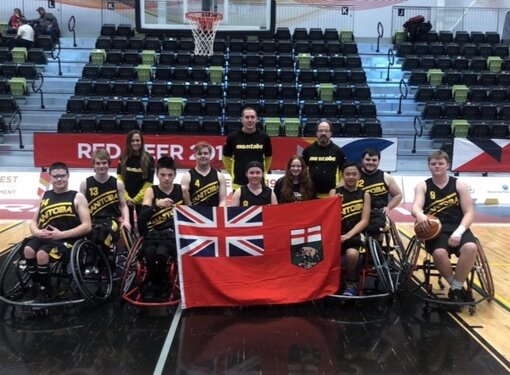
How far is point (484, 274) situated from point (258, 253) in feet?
6.19

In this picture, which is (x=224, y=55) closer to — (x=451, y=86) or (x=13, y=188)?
(x=451, y=86)

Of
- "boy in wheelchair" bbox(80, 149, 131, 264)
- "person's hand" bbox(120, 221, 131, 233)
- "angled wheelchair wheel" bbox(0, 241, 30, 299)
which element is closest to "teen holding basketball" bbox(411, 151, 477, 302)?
"person's hand" bbox(120, 221, 131, 233)

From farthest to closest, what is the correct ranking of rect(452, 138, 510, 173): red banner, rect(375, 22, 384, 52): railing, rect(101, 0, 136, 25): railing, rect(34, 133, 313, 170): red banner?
rect(101, 0, 136, 25): railing
rect(375, 22, 384, 52): railing
rect(452, 138, 510, 173): red banner
rect(34, 133, 313, 170): red banner

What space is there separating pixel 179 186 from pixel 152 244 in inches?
23.0

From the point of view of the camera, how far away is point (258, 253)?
415 centimetres

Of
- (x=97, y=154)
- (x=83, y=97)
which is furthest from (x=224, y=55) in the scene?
(x=97, y=154)

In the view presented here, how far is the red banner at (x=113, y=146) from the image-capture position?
9703 mm

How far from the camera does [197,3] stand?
9859 millimetres

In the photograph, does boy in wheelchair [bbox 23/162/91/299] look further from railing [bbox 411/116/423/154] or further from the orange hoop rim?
railing [bbox 411/116/423/154]

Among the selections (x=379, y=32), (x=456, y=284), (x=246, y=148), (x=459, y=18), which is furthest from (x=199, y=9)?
(x=459, y=18)

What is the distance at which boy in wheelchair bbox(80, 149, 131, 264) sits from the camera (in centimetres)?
456

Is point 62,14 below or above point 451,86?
above

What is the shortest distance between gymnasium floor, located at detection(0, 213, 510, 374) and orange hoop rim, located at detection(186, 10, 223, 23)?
270 inches

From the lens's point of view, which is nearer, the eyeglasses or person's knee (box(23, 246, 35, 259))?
A: person's knee (box(23, 246, 35, 259))
